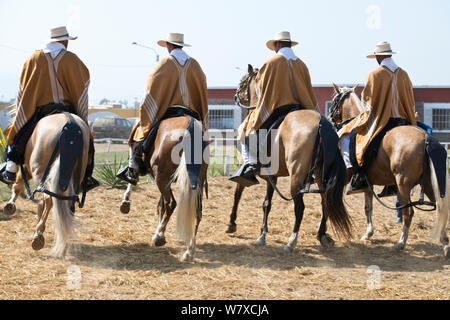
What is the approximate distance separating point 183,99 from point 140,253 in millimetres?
2010

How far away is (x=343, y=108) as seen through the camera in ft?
25.6

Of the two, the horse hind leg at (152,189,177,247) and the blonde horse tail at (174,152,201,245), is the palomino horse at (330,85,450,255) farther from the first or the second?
the horse hind leg at (152,189,177,247)

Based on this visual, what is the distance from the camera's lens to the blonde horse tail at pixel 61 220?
530 centimetres

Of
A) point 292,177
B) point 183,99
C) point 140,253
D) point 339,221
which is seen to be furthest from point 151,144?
point 339,221

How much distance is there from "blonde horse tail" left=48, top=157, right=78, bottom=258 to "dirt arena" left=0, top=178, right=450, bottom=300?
0.81 ft

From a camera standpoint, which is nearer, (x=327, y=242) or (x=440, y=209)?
(x=440, y=209)

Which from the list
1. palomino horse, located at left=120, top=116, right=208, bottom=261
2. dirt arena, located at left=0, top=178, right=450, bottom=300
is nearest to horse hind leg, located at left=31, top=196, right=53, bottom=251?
dirt arena, located at left=0, top=178, right=450, bottom=300

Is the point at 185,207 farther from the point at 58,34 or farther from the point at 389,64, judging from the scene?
the point at 389,64

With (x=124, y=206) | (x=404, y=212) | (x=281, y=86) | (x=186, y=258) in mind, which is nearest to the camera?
(x=186, y=258)

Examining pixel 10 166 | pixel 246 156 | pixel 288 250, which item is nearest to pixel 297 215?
pixel 288 250

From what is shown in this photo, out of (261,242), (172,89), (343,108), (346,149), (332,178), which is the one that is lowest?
(261,242)

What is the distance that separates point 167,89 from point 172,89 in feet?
0.22

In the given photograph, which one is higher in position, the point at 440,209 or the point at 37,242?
the point at 440,209

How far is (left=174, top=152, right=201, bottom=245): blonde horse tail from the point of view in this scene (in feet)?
18.2
